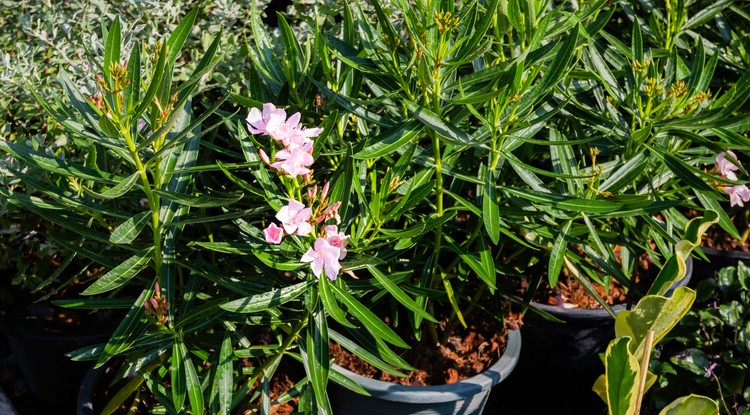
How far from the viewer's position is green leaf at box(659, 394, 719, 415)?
1316 millimetres

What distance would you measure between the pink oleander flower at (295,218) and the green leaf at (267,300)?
23 cm

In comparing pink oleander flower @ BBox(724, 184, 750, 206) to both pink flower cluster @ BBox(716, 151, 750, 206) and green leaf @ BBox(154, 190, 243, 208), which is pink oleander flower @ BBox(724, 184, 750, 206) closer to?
pink flower cluster @ BBox(716, 151, 750, 206)

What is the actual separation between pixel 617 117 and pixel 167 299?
48.4 inches

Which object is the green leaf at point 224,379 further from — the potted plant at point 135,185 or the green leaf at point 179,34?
the green leaf at point 179,34

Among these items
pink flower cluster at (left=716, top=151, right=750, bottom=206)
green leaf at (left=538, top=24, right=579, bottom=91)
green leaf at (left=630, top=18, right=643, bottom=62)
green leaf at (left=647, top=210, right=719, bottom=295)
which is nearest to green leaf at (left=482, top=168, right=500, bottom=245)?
green leaf at (left=538, top=24, right=579, bottom=91)

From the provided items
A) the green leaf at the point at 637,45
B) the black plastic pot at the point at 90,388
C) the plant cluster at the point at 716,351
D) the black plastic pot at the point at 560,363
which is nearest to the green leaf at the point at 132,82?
the black plastic pot at the point at 90,388

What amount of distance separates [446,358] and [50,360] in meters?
1.25

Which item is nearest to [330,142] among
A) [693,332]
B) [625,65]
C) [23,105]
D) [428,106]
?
[428,106]

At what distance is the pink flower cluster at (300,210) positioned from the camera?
4.69 feet

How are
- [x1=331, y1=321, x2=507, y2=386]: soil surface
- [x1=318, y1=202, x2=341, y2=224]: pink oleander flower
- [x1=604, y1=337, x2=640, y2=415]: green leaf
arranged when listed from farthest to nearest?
[x1=331, y1=321, x2=507, y2=386]: soil surface
[x1=318, y1=202, x2=341, y2=224]: pink oleander flower
[x1=604, y1=337, x2=640, y2=415]: green leaf

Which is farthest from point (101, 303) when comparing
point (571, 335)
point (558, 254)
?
point (571, 335)

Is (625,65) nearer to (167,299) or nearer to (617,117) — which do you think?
(617,117)

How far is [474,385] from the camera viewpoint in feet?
6.57

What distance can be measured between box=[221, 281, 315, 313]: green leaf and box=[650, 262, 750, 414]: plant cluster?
4.03 feet
